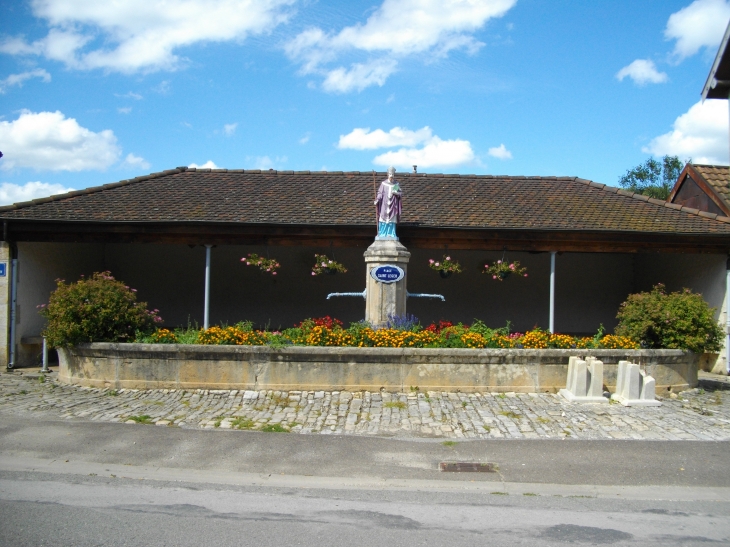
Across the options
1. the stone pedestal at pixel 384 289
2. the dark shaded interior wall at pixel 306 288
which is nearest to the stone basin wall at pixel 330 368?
the stone pedestal at pixel 384 289

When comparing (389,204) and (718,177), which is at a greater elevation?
(718,177)

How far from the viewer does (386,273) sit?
34.9 feet

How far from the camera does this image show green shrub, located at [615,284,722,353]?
10.1m

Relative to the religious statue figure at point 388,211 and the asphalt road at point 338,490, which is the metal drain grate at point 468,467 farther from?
the religious statue figure at point 388,211

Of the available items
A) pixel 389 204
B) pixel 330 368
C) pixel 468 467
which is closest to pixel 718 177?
pixel 389 204

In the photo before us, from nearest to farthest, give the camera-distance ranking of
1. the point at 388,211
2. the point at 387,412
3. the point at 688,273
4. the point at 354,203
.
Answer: the point at 387,412 < the point at 388,211 < the point at 354,203 < the point at 688,273

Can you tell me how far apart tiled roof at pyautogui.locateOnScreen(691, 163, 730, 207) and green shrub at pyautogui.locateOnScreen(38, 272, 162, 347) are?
12684 mm

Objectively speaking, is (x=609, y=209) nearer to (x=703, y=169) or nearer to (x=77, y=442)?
(x=703, y=169)

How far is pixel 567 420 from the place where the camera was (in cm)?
801

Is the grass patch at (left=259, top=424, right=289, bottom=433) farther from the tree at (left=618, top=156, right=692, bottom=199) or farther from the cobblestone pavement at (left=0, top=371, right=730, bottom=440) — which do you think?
the tree at (left=618, top=156, right=692, bottom=199)

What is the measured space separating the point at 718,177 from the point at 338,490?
13.8 metres

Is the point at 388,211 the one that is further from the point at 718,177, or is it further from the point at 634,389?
the point at 718,177

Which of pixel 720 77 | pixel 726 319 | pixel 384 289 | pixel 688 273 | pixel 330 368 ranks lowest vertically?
pixel 330 368

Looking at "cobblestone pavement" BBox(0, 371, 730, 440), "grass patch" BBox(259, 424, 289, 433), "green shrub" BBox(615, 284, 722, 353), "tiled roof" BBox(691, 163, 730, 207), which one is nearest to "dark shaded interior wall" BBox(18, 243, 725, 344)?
"tiled roof" BBox(691, 163, 730, 207)
